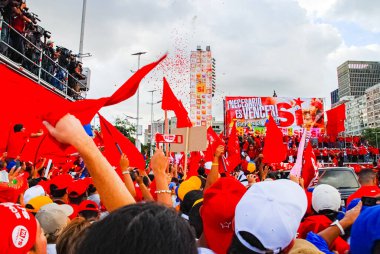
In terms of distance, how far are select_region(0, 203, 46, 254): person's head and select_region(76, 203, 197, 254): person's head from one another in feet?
3.18

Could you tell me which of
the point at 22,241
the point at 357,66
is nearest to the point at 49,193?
the point at 22,241

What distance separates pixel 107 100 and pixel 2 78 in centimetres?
351

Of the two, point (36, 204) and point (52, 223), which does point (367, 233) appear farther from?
point (36, 204)

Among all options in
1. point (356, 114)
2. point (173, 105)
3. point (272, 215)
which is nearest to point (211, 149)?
point (173, 105)

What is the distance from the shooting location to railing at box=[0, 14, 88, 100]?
1013 cm

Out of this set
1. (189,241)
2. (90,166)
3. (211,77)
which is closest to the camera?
(189,241)

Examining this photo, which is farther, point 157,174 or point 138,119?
point 138,119

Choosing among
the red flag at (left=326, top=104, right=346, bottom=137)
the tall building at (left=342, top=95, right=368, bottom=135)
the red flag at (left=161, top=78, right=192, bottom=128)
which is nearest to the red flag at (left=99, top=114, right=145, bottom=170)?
the red flag at (left=161, top=78, right=192, bottom=128)

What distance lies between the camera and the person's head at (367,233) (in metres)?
1.67

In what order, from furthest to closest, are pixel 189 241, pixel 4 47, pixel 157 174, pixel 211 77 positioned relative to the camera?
pixel 211 77 < pixel 4 47 < pixel 157 174 < pixel 189 241

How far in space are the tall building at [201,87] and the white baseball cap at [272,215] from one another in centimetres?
3466

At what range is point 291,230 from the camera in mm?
1605

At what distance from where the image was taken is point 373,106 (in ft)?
463

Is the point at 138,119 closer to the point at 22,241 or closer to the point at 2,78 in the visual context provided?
the point at 2,78
